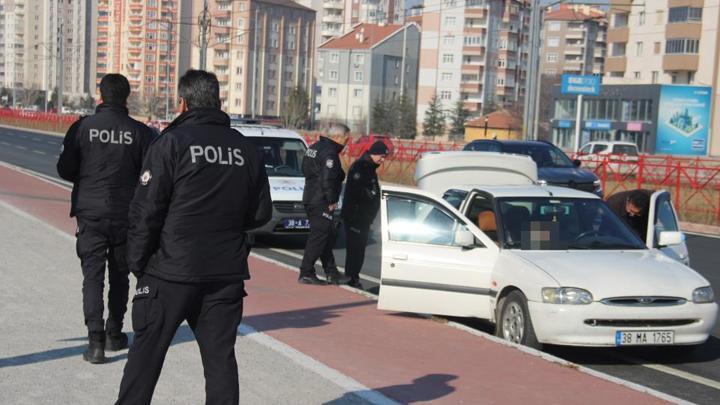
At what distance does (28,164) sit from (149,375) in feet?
104

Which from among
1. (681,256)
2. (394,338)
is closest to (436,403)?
(394,338)

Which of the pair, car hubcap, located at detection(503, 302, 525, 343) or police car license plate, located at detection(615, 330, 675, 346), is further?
car hubcap, located at detection(503, 302, 525, 343)

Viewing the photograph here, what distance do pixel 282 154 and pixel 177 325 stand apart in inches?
482

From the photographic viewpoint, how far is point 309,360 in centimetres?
718

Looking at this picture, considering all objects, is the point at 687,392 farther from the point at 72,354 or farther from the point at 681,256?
the point at 72,354

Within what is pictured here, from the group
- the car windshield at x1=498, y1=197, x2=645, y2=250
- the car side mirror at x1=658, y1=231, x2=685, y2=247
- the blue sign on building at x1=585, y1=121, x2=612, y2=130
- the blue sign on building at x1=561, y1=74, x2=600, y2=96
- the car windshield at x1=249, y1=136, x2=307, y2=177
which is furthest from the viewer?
the blue sign on building at x1=585, y1=121, x2=612, y2=130

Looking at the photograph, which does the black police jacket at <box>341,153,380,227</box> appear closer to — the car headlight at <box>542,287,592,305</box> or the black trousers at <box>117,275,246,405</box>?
the car headlight at <box>542,287,592,305</box>

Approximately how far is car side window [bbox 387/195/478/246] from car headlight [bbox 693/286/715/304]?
217 cm

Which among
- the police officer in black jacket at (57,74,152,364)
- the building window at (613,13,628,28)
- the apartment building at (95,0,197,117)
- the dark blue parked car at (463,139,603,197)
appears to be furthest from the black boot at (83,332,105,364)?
the apartment building at (95,0,197,117)

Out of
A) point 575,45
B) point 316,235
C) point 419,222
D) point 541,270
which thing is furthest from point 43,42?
point 541,270

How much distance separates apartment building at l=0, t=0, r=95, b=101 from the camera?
15538 cm

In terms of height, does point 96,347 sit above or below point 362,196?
below

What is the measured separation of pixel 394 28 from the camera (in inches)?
4638

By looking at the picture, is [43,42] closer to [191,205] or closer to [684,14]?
[684,14]
